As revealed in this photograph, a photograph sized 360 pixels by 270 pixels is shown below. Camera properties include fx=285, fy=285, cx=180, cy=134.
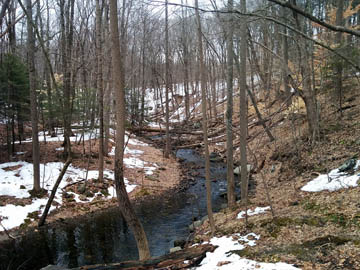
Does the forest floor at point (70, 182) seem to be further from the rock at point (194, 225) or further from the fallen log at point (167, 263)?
the fallen log at point (167, 263)

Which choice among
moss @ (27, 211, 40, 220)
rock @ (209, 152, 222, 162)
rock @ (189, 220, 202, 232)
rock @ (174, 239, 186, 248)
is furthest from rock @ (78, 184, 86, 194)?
rock @ (209, 152, 222, 162)

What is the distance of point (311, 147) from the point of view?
11898 mm

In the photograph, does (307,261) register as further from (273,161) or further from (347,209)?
(273,161)

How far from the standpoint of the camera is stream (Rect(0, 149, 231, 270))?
24.8ft

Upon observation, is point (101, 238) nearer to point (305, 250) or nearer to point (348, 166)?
point (305, 250)

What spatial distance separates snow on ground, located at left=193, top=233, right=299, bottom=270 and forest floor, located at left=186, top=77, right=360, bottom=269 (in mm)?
56

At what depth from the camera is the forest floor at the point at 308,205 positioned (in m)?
4.84

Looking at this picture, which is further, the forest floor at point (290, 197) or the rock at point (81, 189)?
the rock at point (81, 189)

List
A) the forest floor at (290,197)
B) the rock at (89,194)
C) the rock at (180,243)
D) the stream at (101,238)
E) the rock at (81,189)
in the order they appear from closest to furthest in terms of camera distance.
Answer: the forest floor at (290,197)
the stream at (101,238)
the rock at (180,243)
the rock at (89,194)
the rock at (81,189)

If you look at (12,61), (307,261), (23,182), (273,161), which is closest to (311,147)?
(273,161)

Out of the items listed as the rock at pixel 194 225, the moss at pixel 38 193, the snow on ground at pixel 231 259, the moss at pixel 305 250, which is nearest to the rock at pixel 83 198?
the moss at pixel 38 193

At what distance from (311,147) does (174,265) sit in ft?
28.8

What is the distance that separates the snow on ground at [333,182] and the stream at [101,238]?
3595mm

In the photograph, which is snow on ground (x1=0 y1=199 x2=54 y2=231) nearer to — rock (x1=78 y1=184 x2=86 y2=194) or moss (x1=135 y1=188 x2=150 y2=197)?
rock (x1=78 y1=184 x2=86 y2=194)
